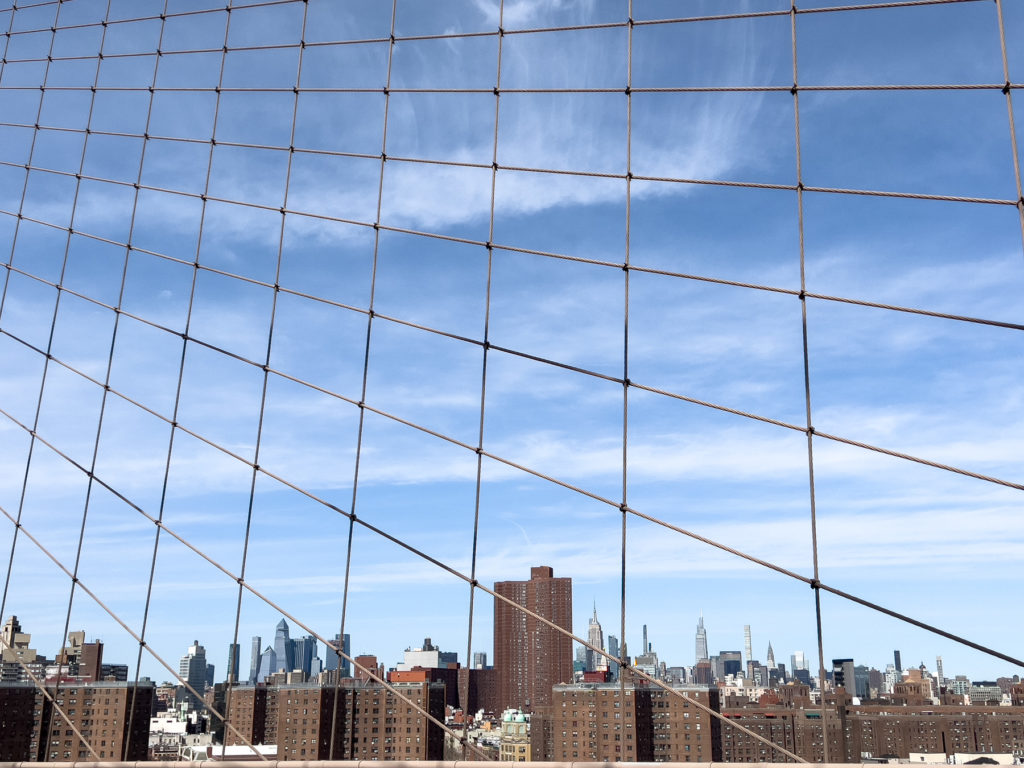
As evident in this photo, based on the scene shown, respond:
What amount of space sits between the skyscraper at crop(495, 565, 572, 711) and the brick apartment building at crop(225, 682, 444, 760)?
253 centimetres

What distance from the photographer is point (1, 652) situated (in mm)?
6914

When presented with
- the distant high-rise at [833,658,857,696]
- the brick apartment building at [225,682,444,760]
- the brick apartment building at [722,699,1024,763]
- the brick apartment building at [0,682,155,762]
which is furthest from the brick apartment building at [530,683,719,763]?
the distant high-rise at [833,658,857,696]

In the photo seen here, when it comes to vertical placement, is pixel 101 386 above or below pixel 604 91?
below

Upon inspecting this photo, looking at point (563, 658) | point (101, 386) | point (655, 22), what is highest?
point (655, 22)

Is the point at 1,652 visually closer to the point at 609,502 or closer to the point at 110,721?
the point at 609,502

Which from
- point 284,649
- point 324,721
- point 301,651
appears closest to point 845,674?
point 324,721

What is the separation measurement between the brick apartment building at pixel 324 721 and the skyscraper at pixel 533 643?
2.53 meters

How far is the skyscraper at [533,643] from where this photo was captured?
1778 cm

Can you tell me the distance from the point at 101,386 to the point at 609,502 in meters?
5.09

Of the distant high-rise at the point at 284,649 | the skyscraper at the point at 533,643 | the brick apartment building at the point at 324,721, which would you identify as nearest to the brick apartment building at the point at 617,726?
the skyscraper at the point at 533,643

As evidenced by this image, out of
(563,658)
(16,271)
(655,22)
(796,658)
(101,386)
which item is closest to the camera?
(655,22)

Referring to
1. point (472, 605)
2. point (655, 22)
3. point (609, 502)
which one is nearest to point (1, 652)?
point (472, 605)

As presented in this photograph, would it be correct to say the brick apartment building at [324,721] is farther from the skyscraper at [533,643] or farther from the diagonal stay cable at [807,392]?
the diagonal stay cable at [807,392]

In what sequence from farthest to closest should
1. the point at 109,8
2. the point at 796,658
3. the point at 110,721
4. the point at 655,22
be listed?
the point at 796,658
the point at 110,721
the point at 109,8
the point at 655,22
